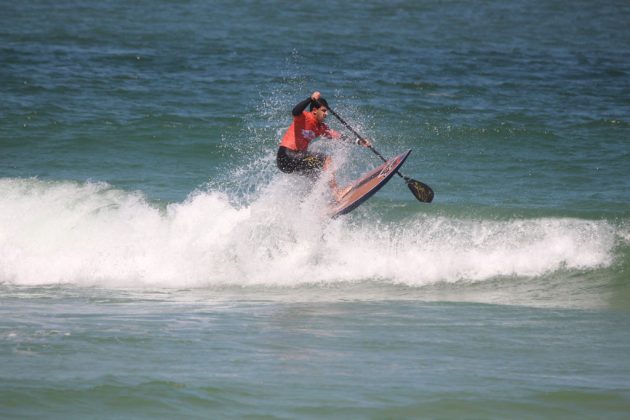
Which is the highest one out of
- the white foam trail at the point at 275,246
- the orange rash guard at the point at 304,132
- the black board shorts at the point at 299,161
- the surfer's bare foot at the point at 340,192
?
the orange rash guard at the point at 304,132

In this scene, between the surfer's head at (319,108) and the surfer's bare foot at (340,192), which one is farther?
the surfer's bare foot at (340,192)

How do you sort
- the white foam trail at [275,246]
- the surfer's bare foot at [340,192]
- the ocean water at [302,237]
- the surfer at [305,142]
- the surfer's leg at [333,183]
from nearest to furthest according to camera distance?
1. the ocean water at [302,237]
2. the surfer at [305,142]
3. the white foam trail at [275,246]
4. the surfer's leg at [333,183]
5. the surfer's bare foot at [340,192]

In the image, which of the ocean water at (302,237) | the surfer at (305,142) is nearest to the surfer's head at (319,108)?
the surfer at (305,142)

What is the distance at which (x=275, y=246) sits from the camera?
12055 mm

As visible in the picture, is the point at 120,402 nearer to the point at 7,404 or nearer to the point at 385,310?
the point at 7,404

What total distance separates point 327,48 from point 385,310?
2129cm

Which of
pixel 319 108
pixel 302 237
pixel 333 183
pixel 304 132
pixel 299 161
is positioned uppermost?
pixel 319 108

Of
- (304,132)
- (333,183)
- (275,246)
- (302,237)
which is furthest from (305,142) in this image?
(275,246)

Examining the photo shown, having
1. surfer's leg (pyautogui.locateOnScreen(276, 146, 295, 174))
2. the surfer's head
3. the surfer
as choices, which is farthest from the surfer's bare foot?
the surfer's head

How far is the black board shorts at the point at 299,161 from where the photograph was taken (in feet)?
37.6

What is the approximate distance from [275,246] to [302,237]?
36 centimetres

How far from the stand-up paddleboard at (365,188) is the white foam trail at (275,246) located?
1.05 ft

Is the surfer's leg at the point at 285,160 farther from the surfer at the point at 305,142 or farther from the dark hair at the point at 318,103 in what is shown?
the dark hair at the point at 318,103

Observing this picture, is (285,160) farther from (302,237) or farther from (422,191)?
(422,191)
